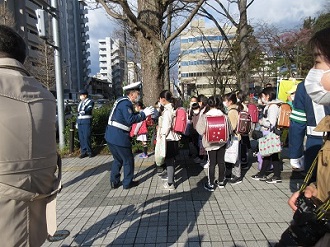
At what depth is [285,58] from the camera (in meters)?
29.0

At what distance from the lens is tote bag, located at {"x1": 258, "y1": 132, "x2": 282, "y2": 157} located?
5027mm

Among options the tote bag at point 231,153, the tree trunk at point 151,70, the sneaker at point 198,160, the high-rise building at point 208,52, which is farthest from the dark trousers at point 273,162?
the high-rise building at point 208,52

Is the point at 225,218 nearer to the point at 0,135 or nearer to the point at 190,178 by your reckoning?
the point at 190,178

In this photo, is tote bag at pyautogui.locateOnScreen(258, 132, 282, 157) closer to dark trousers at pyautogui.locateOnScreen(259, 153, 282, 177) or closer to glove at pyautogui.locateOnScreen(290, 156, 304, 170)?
dark trousers at pyautogui.locateOnScreen(259, 153, 282, 177)

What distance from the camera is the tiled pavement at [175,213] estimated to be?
10.8 feet

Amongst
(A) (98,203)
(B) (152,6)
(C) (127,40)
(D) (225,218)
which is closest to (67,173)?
(A) (98,203)

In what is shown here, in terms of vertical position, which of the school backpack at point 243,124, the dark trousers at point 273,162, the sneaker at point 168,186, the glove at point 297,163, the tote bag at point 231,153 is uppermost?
the school backpack at point 243,124

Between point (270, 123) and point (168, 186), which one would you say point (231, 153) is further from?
point (168, 186)

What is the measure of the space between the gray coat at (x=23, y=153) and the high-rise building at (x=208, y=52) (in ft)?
46.7

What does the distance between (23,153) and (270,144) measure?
14.7 ft

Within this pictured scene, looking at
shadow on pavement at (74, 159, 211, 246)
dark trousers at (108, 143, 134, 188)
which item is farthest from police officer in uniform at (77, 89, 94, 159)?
shadow on pavement at (74, 159, 211, 246)

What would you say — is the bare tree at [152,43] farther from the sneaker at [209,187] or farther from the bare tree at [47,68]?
the bare tree at [47,68]

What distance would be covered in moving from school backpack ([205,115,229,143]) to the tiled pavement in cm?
93

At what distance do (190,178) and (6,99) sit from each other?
4736 millimetres
